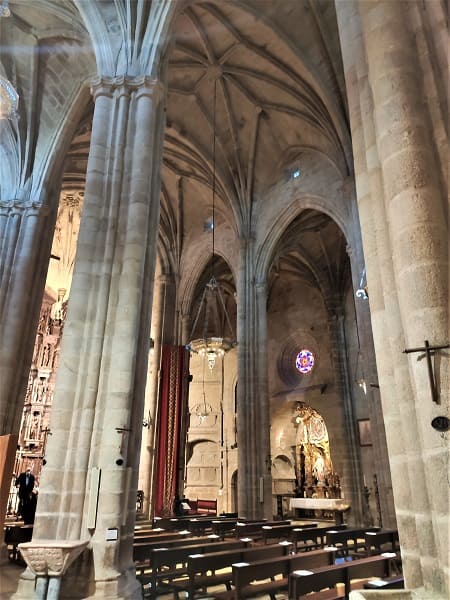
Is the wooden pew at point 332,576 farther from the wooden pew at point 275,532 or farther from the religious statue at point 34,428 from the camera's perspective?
the religious statue at point 34,428

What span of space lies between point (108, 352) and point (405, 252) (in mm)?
4216

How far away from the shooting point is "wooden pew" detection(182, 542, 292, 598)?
4637mm

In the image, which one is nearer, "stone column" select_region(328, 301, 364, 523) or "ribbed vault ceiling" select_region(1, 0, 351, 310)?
"ribbed vault ceiling" select_region(1, 0, 351, 310)

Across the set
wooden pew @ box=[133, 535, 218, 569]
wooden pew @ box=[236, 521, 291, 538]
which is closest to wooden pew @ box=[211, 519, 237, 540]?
wooden pew @ box=[236, 521, 291, 538]

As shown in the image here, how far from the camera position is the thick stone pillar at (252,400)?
13414mm

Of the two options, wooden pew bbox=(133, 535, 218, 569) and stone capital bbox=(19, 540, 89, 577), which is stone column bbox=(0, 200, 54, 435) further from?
stone capital bbox=(19, 540, 89, 577)

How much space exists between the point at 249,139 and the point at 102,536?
14.4 m

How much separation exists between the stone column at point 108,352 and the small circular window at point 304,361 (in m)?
16.7

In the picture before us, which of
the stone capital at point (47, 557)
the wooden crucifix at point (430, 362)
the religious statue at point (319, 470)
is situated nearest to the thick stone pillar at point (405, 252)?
the wooden crucifix at point (430, 362)

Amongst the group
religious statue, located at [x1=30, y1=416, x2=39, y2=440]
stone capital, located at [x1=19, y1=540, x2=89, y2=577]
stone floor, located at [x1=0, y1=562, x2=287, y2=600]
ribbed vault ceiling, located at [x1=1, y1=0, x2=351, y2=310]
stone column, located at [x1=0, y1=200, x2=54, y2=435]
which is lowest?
stone floor, located at [x1=0, y1=562, x2=287, y2=600]

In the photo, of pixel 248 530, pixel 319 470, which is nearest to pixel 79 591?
pixel 248 530

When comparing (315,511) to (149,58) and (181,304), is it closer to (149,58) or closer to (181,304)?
(181,304)

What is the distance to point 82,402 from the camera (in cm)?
566

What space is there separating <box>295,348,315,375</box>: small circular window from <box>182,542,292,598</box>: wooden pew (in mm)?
16533
